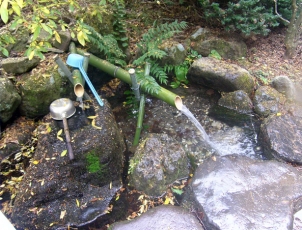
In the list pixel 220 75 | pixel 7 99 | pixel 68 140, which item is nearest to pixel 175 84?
pixel 220 75

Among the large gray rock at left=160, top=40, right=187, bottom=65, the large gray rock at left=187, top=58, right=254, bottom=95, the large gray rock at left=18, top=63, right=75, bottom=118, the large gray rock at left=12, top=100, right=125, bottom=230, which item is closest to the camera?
the large gray rock at left=12, top=100, right=125, bottom=230

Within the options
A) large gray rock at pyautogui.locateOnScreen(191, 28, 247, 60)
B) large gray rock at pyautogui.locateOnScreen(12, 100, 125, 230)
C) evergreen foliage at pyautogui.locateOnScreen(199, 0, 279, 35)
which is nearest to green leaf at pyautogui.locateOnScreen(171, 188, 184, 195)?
large gray rock at pyautogui.locateOnScreen(12, 100, 125, 230)

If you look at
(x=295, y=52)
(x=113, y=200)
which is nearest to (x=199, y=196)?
(x=113, y=200)

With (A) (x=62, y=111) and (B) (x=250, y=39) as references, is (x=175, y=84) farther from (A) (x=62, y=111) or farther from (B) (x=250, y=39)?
(A) (x=62, y=111)

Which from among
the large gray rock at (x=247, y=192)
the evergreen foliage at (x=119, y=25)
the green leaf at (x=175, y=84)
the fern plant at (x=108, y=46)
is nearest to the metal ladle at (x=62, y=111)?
the fern plant at (x=108, y=46)

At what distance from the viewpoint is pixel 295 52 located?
17.8 ft

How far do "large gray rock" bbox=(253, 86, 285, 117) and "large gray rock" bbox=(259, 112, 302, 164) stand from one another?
0.35 metres

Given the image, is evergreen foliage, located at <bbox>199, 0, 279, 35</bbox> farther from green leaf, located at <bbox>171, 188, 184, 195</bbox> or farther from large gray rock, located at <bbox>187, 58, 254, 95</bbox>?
green leaf, located at <bbox>171, 188, 184, 195</bbox>

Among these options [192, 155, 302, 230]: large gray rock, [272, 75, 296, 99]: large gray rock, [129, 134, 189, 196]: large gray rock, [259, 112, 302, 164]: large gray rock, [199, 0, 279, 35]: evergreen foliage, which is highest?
[199, 0, 279, 35]: evergreen foliage

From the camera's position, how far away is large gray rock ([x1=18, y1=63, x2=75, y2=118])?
4.12 metres

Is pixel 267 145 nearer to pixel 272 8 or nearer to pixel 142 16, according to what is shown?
pixel 272 8

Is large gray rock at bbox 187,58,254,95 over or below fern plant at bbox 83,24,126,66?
below

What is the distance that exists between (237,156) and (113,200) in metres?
1.71

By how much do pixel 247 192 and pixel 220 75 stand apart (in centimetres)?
235
